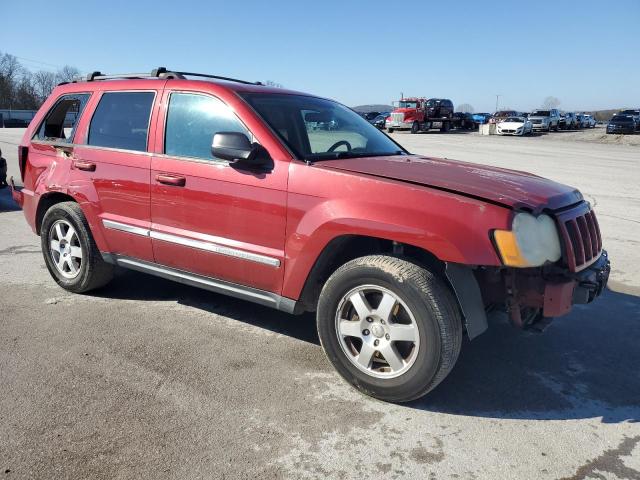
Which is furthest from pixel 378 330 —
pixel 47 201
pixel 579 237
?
pixel 47 201

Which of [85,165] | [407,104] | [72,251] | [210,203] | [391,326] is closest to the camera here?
[391,326]

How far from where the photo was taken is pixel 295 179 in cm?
329

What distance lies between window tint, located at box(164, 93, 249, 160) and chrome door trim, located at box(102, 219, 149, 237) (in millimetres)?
642

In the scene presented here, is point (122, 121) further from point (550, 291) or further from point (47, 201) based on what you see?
point (550, 291)

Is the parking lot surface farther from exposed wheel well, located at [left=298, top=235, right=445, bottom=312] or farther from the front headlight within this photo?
the front headlight

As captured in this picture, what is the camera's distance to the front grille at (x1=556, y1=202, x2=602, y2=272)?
2.95 m

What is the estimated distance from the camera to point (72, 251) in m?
4.68

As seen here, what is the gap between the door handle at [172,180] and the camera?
3.74 meters

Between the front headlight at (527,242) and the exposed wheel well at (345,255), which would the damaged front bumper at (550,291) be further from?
the exposed wheel well at (345,255)

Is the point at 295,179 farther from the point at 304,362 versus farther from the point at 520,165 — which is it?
the point at 520,165

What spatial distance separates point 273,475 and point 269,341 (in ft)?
4.93

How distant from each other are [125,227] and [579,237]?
10.5ft

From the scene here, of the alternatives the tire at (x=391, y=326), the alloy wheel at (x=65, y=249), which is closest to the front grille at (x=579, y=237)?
the tire at (x=391, y=326)

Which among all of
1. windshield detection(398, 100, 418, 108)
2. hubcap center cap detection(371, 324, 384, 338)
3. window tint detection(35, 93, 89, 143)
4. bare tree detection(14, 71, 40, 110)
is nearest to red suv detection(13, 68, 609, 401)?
hubcap center cap detection(371, 324, 384, 338)
